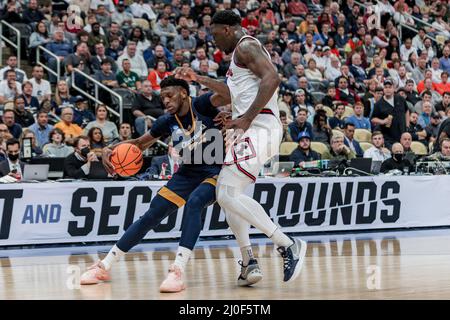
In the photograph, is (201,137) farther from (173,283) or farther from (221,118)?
(173,283)

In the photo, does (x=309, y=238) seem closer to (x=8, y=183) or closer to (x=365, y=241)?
(x=365, y=241)

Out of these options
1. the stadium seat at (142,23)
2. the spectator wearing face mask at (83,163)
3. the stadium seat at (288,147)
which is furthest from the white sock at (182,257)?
the stadium seat at (142,23)

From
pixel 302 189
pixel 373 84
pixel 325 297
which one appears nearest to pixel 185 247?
pixel 325 297

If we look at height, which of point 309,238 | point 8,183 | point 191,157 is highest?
point 191,157

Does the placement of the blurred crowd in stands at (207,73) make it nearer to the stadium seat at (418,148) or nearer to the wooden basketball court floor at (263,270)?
the stadium seat at (418,148)

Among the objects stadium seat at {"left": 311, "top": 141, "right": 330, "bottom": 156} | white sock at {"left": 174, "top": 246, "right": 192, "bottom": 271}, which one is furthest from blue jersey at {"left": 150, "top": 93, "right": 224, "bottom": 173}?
stadium seat at {"left": 311, "top": 141, "right": 330, "bottom": 156}

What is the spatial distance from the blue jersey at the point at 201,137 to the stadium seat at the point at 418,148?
10828mm

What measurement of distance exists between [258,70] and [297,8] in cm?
1678

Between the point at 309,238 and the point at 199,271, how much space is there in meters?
4.43

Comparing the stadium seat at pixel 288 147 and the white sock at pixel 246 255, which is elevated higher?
the white sock at pixel 246 255

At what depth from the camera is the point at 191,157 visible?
809cm

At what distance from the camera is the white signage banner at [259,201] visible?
12.1 metres

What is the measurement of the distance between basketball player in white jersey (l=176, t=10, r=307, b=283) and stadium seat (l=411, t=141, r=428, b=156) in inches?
435

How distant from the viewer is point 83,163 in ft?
44.7
